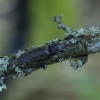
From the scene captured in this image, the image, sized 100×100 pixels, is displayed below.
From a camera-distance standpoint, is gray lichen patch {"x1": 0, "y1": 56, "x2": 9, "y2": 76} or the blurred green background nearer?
gray lichen patch {"x1": 0, "y1": 56, "x2": 9, "y2": 76}

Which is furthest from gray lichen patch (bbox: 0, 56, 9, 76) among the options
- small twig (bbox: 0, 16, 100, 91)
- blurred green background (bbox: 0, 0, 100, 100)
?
blurred green background (bbox: 0, 0, 100, 100)

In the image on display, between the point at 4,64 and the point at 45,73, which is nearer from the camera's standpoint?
the point at 4,64

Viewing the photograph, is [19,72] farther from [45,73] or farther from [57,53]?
[45,73]

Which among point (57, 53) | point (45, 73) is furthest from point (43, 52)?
point (45, 73)

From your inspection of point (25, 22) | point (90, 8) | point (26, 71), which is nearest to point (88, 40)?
point (26, 71)

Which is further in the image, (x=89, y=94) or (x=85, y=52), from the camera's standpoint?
(x=89, y=94)

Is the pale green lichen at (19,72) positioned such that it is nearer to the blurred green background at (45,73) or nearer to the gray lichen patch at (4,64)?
the gray lichen patch at (4,64)

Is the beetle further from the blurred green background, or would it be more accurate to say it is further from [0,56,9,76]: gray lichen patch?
the blurred green background

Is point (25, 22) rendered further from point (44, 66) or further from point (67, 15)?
point (44, 66)
